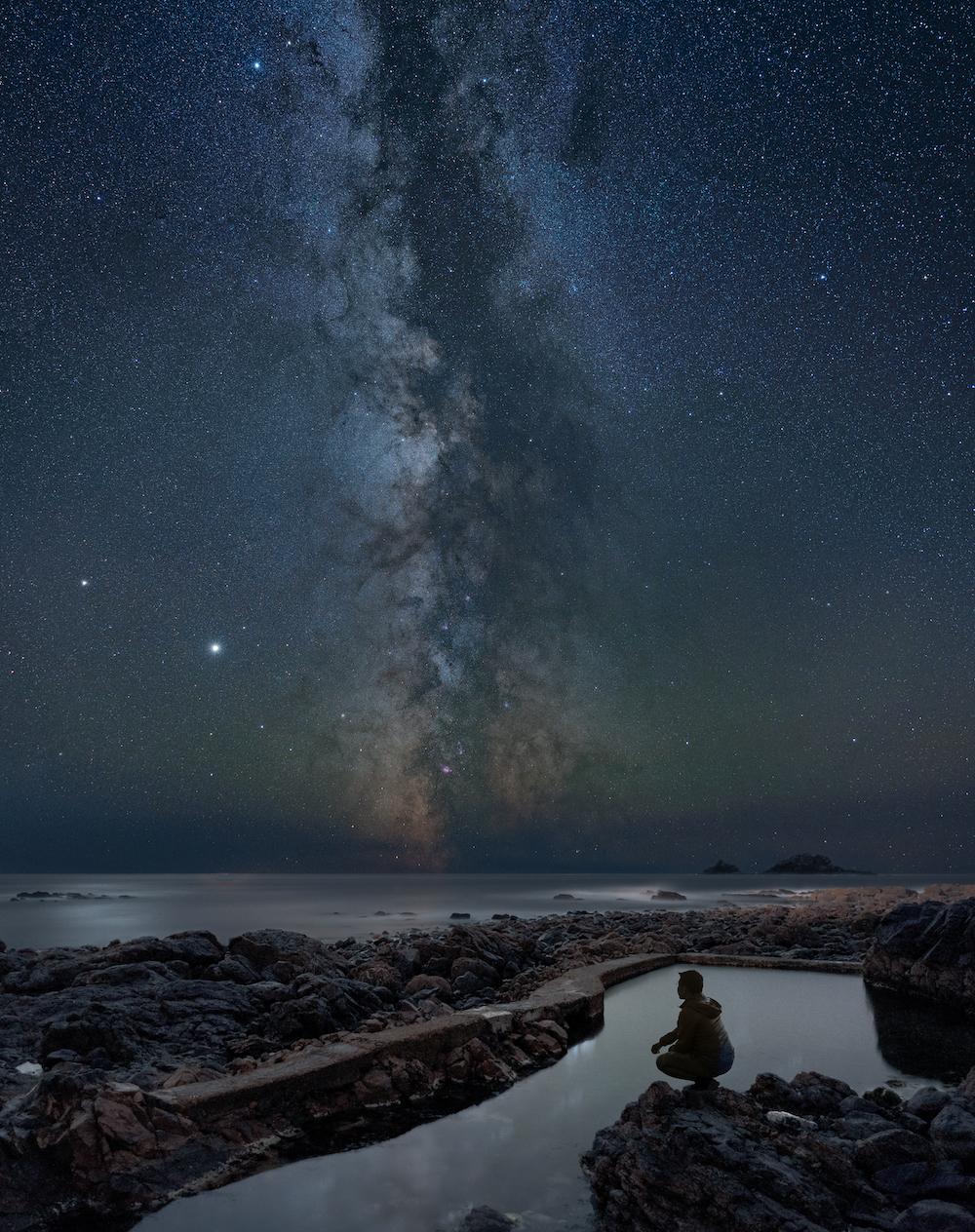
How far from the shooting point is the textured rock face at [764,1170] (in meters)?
4.99

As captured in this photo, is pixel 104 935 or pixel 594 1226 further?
pixel 104 935

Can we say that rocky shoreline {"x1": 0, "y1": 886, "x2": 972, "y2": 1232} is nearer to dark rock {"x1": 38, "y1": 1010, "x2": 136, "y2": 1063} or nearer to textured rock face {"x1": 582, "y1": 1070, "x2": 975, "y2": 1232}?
dark rock {"x1": 38, "y1": 1010, "x2": 136, "y2": 1063}

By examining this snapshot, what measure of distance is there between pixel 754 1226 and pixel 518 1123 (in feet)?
11.7

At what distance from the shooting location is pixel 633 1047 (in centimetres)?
1054

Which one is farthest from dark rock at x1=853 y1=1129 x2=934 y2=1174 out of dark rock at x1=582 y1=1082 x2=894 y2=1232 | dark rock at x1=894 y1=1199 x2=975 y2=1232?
dark rock at x1=894 y1=1199 x2=975 y2=1232

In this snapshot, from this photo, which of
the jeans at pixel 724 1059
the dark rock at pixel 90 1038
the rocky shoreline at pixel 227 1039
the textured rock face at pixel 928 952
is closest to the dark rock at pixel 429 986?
the rocky shoreline at pixel 227 1039

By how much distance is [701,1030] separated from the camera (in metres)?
6.53

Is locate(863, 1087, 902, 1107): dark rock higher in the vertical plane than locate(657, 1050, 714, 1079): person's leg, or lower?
lower

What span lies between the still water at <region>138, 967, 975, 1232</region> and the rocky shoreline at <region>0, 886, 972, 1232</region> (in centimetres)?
52

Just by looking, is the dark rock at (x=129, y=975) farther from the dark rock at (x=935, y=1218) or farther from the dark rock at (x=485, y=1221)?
the dark rock at (x=935, y=1218)

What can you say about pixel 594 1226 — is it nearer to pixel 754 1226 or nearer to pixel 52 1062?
pixel 754 1226

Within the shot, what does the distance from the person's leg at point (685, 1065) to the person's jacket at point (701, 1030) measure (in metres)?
0.06

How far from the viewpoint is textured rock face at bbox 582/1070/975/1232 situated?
16.4 ft

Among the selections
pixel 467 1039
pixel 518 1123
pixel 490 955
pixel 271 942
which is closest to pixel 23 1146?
pixel 518 1123
